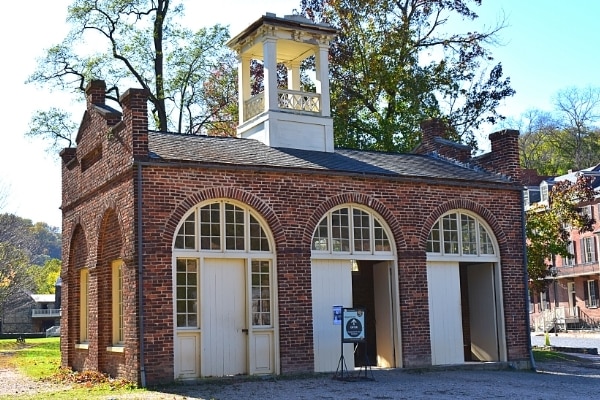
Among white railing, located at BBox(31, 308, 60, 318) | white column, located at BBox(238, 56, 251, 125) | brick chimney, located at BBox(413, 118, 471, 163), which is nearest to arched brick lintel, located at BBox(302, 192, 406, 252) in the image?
brick chimney, located at BBox(413, 118, 471, 163)

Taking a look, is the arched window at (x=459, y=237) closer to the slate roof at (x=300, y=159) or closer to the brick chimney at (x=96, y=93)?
the slate roof at (x=300, y=159)

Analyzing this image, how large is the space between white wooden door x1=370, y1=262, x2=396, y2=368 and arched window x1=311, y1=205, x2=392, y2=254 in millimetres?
671

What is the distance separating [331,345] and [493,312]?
16.3 ft

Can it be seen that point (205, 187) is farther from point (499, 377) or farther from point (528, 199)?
point (528, 199)

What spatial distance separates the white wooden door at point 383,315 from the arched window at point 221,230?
129 inches

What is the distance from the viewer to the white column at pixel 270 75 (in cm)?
2016

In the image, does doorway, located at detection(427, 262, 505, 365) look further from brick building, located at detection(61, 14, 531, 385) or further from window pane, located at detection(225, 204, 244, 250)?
window pane, located at detection(225, 204, 244, 250)

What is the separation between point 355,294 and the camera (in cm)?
2073

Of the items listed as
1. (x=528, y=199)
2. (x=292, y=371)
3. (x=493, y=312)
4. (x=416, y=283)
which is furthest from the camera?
(x=528, y=199)

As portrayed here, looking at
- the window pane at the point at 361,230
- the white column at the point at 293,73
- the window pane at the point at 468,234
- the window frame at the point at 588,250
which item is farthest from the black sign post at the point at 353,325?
the window frame at the point at 588,250

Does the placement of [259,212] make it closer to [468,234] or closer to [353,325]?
[353,325]

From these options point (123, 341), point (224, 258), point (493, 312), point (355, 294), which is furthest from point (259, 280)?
point (493, 312)

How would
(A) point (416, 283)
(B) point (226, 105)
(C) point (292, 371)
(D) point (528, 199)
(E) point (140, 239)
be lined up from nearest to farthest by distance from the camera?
(E) point (140, 239) < (C) point (292, 371) < (A) point (416, 283) < (B) point (226, 105) < (D) point (528, 199)

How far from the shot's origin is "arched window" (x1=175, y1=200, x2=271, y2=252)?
16141 mm
